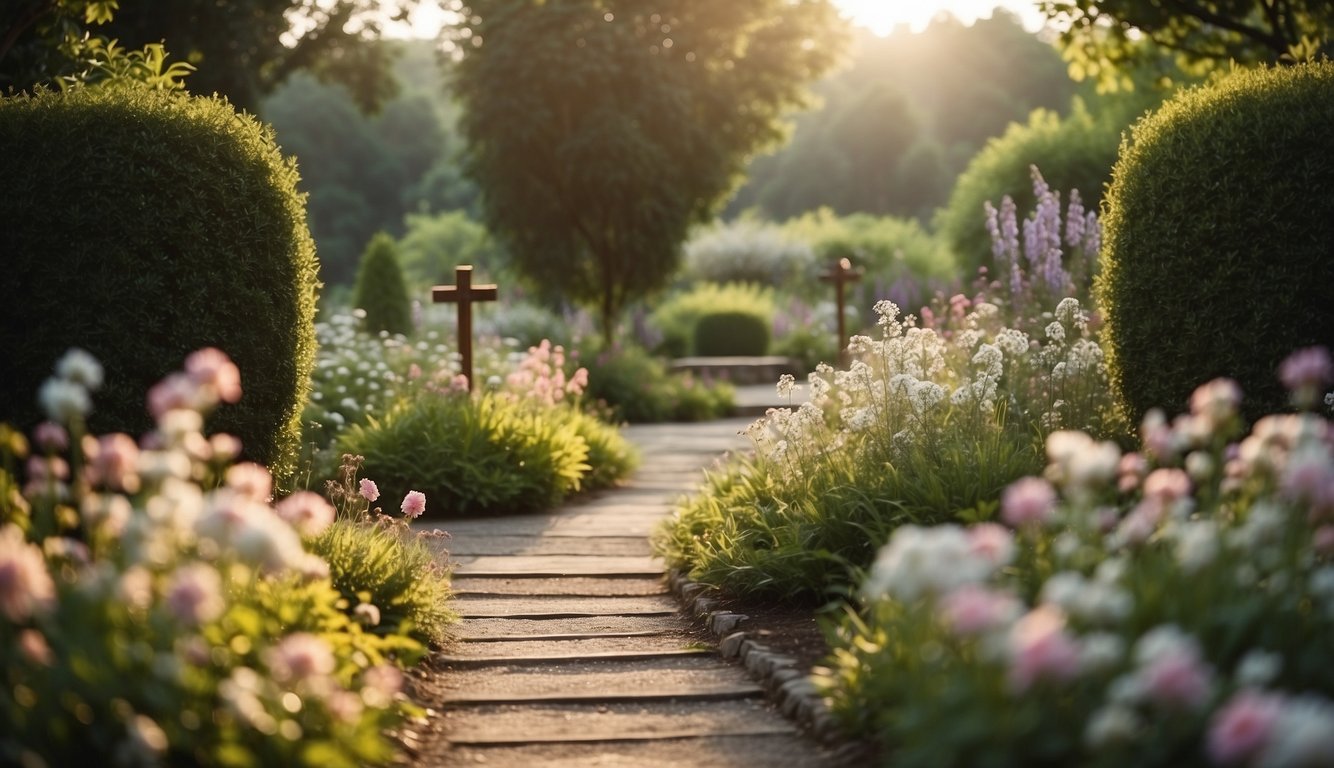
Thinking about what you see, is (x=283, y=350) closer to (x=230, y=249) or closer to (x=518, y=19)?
(x=230, y=249)

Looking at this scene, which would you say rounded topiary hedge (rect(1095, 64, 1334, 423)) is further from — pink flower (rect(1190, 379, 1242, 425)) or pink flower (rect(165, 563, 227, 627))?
pink flower (rect(165, 563, 227, 627))

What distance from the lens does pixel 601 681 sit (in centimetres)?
512

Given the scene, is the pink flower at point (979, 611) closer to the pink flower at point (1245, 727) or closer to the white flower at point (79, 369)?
the pink flower at point (1245, 727)

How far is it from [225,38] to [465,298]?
24.7 feet

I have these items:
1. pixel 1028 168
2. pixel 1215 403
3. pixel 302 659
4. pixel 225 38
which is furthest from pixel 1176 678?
pixel 1028 168

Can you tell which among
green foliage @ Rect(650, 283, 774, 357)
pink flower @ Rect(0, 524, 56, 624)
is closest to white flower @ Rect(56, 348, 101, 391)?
pink flower @ Rect(0, 524, 56, 624)

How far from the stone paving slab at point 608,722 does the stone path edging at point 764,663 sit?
0.08m

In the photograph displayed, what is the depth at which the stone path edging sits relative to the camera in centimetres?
433

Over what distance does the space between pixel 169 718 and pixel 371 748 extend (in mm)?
478

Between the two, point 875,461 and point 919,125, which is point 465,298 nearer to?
point 875,461

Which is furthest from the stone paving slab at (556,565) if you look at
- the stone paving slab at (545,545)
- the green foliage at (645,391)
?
the green foliage at (645,391)

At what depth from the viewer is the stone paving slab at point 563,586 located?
676 cm

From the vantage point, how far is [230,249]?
6.19 m

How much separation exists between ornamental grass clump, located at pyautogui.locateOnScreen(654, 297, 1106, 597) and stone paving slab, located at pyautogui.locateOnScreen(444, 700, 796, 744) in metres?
0.85
